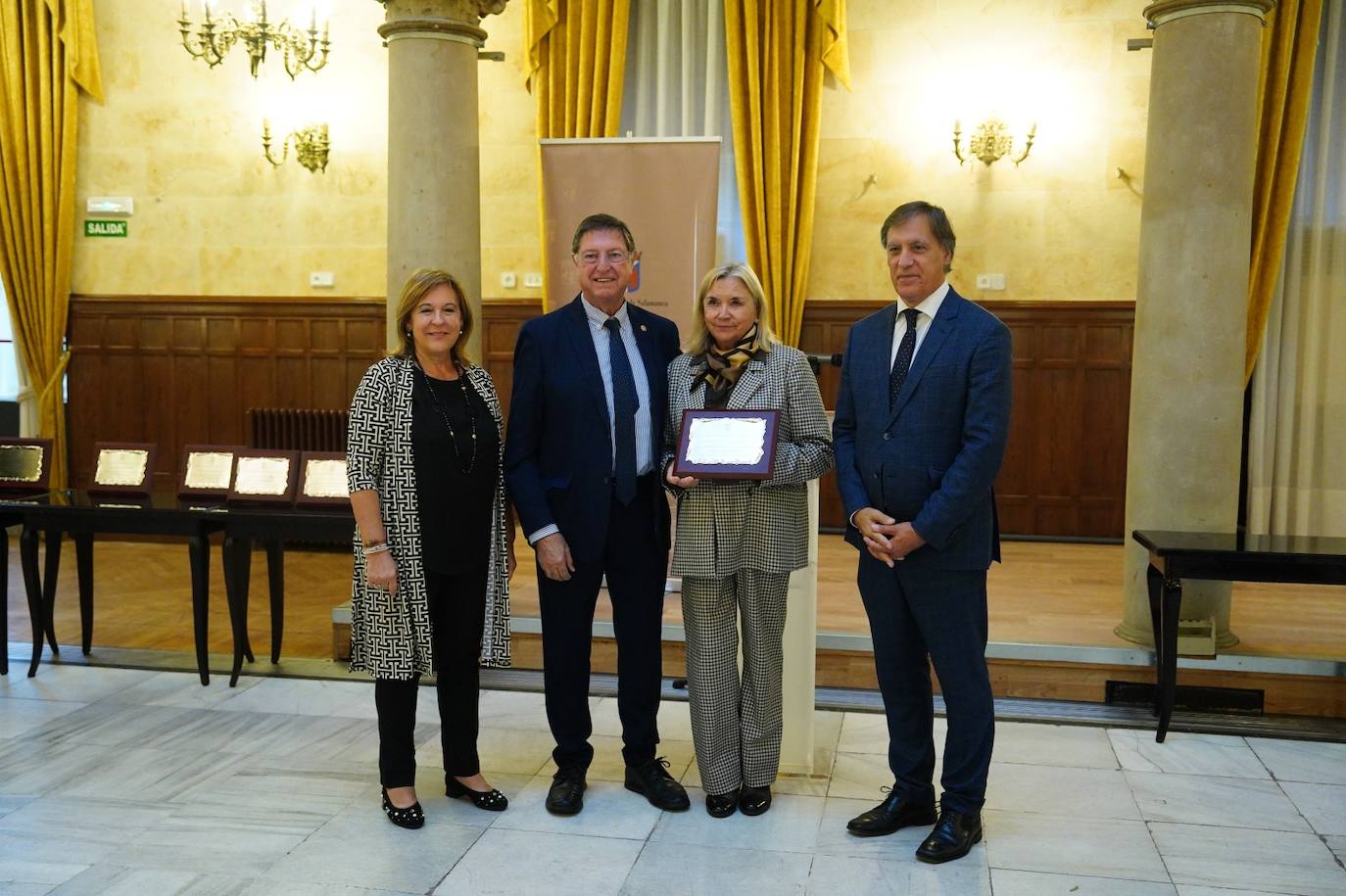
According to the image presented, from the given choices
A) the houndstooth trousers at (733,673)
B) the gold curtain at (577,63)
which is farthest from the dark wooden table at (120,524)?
the gold curtain at (577,63)

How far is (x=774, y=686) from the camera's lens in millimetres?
3730

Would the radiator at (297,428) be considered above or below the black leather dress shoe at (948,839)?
above

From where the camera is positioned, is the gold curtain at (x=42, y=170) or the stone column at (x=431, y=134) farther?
the gold curtain at (x=42, y=170)

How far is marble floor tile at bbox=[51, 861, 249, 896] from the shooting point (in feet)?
10.5

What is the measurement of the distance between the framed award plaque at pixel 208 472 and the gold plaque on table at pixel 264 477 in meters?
0.08

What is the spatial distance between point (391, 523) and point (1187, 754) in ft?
9.99

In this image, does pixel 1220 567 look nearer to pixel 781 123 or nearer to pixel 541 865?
pixel 541 865

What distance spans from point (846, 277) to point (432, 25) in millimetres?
3843

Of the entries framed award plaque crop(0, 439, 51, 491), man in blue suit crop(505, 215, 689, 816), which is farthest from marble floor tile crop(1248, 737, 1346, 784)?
framed award plaque crop(0, 439, 51, 491)

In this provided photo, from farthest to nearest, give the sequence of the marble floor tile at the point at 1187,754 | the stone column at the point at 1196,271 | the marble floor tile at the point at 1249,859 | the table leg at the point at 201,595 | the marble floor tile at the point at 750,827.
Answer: the table leg at the point at 201,595, the stone column at the point at 1196,271, the marble floor tile at the point at 1187,754, the marble floor tile at the point at 750,827, the marble floor tile at the point at 1249,859

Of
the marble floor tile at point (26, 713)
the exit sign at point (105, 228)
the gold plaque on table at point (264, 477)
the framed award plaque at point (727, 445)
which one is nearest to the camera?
the framed award plaque at point (727, 445)

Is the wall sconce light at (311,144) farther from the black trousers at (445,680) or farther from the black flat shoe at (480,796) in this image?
the black flat shoe at (480,796)

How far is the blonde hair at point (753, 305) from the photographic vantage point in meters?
3.53

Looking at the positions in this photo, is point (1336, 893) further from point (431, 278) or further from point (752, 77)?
point (752, 77)
